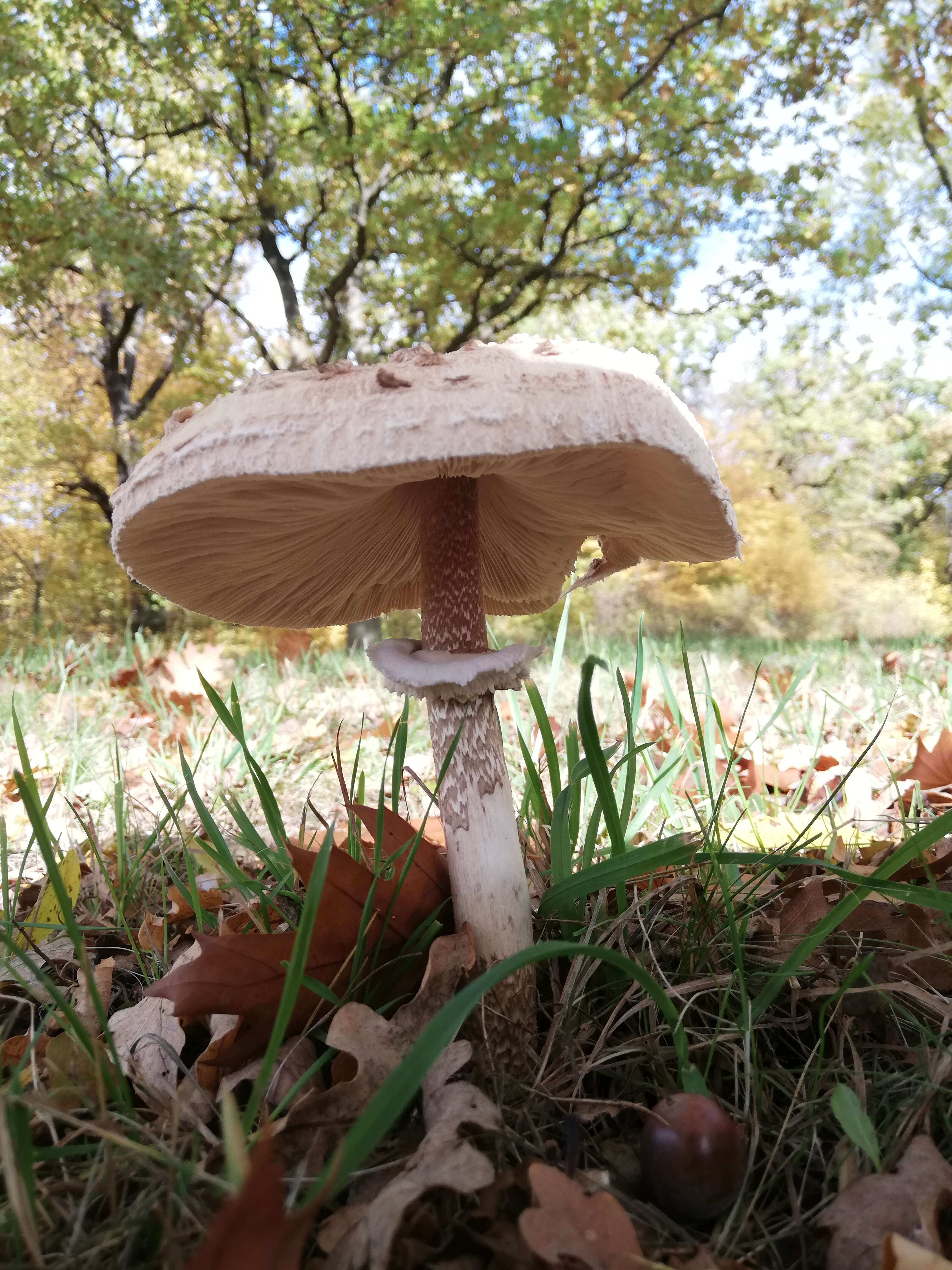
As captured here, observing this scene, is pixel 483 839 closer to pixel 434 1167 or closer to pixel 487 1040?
pixel 487 1040

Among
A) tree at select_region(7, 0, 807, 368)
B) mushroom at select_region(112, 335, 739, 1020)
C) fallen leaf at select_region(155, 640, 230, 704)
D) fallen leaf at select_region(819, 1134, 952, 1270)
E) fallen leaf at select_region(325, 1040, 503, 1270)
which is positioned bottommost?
fallen leaf at select_region(819, 1134, 952, 1270)

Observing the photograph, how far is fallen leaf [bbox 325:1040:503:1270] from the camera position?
2.83 feet

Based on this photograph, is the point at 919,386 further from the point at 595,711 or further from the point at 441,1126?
the point at 441,1126

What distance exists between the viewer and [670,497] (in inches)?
59.4

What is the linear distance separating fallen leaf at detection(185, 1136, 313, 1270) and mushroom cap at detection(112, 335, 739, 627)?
0.87m

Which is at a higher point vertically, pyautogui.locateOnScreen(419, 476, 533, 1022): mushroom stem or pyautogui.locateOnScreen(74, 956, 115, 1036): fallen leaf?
Result: pyautogui.locateOnScreen(419, 476, 533, 1022): mushroom stem

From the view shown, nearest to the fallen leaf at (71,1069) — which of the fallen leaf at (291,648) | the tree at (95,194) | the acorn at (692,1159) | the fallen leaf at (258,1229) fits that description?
the fallen leaf at (258,1229)

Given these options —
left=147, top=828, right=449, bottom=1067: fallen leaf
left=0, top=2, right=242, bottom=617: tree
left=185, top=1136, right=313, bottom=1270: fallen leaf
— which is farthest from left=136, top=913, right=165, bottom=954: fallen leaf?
left=0, top=2, right=242, bottom=617: tree

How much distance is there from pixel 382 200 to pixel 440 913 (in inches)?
562

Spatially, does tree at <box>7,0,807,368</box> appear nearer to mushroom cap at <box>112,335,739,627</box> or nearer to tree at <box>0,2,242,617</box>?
tree at <box>0,2,242,617</box>

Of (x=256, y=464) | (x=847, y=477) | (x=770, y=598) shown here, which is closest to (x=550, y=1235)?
(x=256, y=464)

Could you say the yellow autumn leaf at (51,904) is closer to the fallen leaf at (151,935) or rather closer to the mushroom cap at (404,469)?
the fallen leaf at (151,935)

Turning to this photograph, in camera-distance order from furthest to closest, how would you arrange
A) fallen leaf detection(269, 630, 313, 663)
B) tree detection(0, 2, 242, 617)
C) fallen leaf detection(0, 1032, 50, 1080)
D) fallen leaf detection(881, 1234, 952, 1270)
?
tree detection(0, 2, 242, 617), fallen leaf detection(269, 630, 313, 663), fallen leaf detection(0, 1032, 50, 1080), fallen leaf detection(881, 1234, 952, 1270)

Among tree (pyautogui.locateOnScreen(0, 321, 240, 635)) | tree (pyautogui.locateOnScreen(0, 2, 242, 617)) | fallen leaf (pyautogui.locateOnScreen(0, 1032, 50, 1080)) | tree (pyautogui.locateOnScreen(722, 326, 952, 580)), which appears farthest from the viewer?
tree (pyautogui.locateOnScreen(722, 326, 952, 580))
